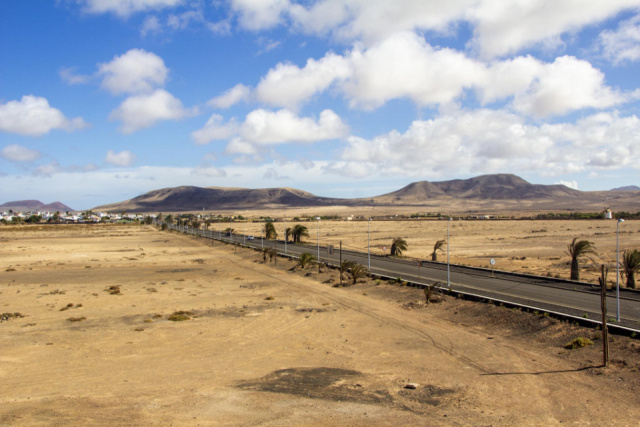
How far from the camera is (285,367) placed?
15.8 m

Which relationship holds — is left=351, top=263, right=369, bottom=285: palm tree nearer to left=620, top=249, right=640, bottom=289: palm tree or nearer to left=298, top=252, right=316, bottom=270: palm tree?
left=298, top=252, right=316, bottom=270: palm tree

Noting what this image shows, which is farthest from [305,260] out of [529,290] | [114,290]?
[529,290]

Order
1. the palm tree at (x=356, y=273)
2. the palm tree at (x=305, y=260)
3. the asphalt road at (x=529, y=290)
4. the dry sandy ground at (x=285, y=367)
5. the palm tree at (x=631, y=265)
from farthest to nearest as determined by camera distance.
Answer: the palm tree at (x=305, y=260)
the palm tree at (x=356, y=273)
the palm tree at (x=631, y=265)
the asphalt road at (x=529, y=290)
the dry sandy ground at (x=285, y=367)

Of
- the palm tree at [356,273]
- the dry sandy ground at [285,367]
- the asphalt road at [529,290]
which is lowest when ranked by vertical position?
the dry sandy ground at [285,367]

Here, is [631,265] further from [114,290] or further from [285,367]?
[114,290]

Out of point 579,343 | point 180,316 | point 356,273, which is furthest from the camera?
point 356,273

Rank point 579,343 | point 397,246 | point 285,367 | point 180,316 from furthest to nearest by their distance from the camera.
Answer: point 397,246
point 180,316
point 579,343
point 285,367

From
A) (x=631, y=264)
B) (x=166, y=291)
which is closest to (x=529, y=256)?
(x=631, y=264)

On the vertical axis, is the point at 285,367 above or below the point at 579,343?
below

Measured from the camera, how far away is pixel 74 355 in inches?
682

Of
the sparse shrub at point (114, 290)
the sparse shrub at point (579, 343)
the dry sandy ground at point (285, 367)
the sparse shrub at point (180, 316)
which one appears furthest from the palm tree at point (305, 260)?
the sparse shrub at point (579, 343)

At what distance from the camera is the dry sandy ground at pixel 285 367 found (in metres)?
11.7

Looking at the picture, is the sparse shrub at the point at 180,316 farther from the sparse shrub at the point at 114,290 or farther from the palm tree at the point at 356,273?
the palm tree at the point at 356,273

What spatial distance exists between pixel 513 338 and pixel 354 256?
105 ft
